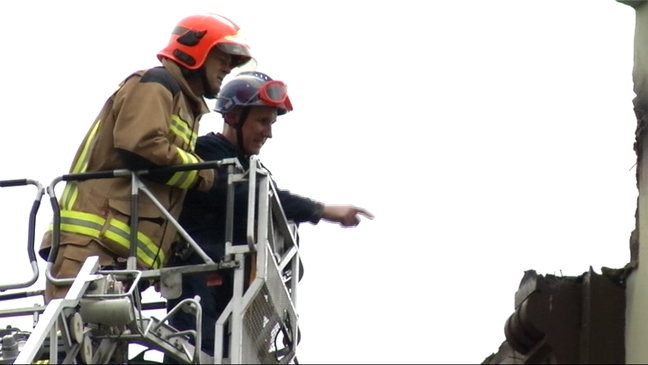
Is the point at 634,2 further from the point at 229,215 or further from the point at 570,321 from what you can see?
the point at 229,215

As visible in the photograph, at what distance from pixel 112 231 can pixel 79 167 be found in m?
0.56

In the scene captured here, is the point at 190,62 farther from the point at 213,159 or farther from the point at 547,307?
the point at 547,307

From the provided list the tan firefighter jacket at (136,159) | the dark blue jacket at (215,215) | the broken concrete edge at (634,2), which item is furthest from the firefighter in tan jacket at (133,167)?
the broken concrete edge at (634,2)

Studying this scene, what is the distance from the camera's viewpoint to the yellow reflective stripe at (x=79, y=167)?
11539 millimetres

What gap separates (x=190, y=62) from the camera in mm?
11938

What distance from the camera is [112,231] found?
11.3 meters

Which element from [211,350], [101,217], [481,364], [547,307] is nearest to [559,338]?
[547,307]

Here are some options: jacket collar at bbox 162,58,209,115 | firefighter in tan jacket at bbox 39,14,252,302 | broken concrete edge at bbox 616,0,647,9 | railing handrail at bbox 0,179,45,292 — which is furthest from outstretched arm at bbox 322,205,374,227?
broken concrete edge at bbox 616,0,647,9

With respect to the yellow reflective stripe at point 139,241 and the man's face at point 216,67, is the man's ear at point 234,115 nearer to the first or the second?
the man's face at point 216,67

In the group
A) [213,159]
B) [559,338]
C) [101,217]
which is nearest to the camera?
[559,338]

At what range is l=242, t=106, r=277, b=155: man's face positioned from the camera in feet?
40.8

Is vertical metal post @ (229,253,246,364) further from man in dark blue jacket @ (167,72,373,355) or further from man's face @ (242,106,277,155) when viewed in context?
man's face @ (242,106,277,155)

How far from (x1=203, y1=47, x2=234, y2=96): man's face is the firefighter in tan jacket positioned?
0.41ft

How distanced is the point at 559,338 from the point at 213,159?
2753 millimetres
